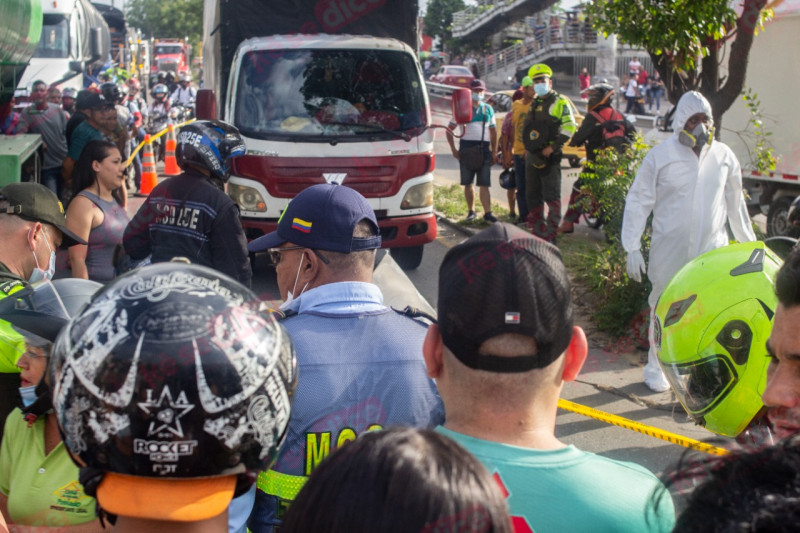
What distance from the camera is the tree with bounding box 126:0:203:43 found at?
8175cm

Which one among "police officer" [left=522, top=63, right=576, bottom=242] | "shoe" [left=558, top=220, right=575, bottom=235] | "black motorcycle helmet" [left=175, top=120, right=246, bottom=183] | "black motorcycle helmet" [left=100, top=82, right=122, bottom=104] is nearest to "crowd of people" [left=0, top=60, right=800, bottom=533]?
"black motorcycle helmet" [left=175, top=120, right=246, bottom=183]

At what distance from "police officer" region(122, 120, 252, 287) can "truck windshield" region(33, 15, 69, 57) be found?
1369 centimetres

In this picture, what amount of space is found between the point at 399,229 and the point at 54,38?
37.1 feet

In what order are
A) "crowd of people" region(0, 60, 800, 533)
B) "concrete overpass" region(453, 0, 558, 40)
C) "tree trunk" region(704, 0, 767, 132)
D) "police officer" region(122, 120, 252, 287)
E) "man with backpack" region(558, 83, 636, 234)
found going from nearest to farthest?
"crowd of people" region(0, 60, 800, 533) < "police officer" region(122, 120, 252, 287) < "tree trunk" region(704, 0, 767, 132) < "man with backpack" region(558, 83, 636, 234) < "concrete overpass" region(453, 0, 558, 40)

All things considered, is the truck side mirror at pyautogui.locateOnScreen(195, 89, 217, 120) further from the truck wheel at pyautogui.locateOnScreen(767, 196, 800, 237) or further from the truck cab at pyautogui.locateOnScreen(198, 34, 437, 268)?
the truck wheel at pyautogui.locateOnScreen(767, 196, 800, 237)

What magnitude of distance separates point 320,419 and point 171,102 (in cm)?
2124

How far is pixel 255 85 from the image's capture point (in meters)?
8.92

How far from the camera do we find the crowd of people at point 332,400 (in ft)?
4.06

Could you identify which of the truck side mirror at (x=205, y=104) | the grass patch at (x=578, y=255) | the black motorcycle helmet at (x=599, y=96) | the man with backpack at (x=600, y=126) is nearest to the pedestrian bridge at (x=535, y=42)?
the black motorcycle helmet at (x=599, y=96)

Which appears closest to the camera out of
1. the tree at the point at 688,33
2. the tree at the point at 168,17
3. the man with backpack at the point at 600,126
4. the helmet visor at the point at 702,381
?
the helmet visor at the point at 702,381

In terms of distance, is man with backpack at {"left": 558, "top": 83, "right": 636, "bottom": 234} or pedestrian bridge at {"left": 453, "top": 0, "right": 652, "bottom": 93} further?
pedestrian bridge at {"left": 453, "top": 0, "right": 652, "bottom": 93}

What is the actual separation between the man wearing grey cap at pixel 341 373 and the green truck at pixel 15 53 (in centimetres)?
525

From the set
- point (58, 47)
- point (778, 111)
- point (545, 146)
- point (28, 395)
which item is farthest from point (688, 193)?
point (58, 47)

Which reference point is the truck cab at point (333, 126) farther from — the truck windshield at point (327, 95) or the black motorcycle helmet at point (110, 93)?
the black motorcycle helmet at point (110, 93)
